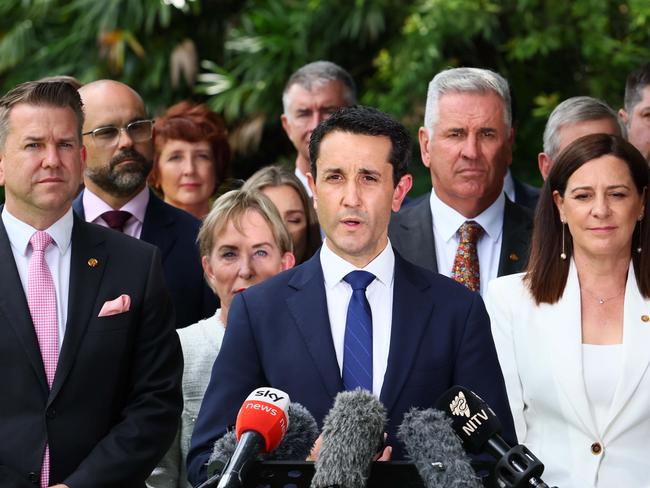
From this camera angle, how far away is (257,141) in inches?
395

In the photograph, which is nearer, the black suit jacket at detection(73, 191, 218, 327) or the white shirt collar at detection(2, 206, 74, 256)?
the white shirt collar at detection(2, 206, 74, 256)

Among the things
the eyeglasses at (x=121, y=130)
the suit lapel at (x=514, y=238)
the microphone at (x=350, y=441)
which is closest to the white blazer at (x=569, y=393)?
the suit lapel at (x=514, y=238)

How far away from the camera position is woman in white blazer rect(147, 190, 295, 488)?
5.00 m

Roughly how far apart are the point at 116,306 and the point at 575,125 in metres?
2.53

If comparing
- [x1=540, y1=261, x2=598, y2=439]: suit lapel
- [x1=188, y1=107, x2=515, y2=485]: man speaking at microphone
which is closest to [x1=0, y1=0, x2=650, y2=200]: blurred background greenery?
[x1=540, y1=261, x2=598, y2=439]: suit lapel

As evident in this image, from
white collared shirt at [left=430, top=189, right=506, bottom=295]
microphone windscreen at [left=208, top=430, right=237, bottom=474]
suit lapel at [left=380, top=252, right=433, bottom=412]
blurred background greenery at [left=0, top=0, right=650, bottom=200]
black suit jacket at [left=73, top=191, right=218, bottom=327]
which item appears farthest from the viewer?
blurred background greenery at [left=0, top=0, right=650, bottom=200]

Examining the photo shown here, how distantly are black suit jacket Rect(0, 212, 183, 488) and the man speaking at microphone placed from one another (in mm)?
384

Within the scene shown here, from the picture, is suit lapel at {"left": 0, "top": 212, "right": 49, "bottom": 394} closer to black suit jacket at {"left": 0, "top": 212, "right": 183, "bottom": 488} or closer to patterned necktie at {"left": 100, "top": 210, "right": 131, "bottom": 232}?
black suit jacket at {"left": 0, "top": 212, "right": 183, "bottom": 488}

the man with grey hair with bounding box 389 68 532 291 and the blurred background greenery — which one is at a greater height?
the blurred background greenery

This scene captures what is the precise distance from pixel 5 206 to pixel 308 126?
2.56 m

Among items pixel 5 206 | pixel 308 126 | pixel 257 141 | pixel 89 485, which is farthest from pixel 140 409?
pixel 257 141

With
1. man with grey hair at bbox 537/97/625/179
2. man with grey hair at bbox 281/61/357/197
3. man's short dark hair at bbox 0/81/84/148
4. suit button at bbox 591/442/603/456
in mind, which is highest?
man with grey hair at bbox 281/61/357/197

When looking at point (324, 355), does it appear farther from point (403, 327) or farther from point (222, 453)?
point (222, 453)

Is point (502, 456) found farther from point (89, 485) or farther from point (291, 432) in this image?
point (89, 485)
